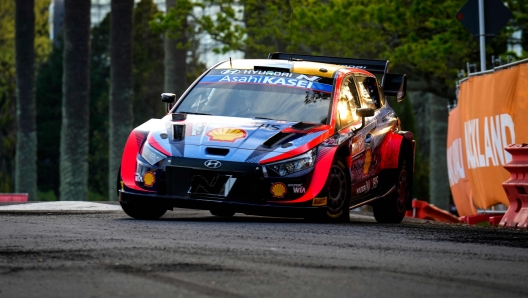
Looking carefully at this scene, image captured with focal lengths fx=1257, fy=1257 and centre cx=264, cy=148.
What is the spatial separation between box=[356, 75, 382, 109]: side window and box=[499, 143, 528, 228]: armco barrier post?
1601 millimetres

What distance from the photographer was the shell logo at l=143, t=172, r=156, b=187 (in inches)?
460

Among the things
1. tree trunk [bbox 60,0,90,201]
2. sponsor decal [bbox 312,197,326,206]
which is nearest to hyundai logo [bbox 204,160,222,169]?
sponsor decal [bbox 312,197,326,206]

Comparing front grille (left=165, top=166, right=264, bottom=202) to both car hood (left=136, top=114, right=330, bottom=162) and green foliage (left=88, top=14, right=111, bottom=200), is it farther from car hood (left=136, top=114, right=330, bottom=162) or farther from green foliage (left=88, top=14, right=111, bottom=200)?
green foliage (left=88, top=14, right=111, bottom=200)

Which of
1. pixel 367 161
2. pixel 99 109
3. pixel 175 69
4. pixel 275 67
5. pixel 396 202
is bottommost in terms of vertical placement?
pixel 99 109

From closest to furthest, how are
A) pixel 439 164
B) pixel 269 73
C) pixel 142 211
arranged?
pixel 142 211 < pixel 269 73 < pixel 439 164

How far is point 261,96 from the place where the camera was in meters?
12.9

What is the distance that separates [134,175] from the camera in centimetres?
1184

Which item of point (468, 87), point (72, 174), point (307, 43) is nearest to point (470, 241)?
point (468, 87)

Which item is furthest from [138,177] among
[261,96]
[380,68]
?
[380,68]

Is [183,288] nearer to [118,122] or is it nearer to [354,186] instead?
[354,186]

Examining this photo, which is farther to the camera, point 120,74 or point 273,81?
point 120,74

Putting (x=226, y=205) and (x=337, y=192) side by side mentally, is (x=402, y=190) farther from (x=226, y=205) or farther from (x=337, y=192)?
(x=226, y=205)

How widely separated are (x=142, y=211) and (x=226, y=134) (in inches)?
47.4

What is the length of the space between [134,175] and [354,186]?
89.8 inches
